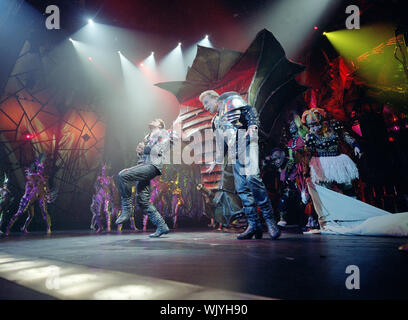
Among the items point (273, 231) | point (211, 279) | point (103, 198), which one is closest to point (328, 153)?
point (273, 231)

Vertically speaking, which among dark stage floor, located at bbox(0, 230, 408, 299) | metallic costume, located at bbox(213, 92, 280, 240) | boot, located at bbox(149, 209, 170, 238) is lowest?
boot, located at bbox(149, 209, 170, 238)

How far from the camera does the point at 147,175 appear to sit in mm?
3627

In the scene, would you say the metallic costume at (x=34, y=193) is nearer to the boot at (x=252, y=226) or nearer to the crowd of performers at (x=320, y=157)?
the boot at (x=252, y=226)

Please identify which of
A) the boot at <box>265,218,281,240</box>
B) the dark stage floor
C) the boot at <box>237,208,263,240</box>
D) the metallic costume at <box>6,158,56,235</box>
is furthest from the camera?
the metallic costume at <box>6,158,56,235</box>

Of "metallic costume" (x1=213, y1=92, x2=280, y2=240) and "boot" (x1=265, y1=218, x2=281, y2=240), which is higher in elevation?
"metallic costume" (x1=213, y1=92, x2=280, y2=240)

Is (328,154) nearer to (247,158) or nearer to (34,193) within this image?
(247,158)

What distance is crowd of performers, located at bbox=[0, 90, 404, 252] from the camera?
9.54 ft

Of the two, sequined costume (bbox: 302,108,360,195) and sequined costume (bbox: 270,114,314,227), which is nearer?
sequined costume (bbox: 302,108,360,195)

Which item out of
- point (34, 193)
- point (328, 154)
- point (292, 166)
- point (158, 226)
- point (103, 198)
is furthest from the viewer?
point (103, 198)

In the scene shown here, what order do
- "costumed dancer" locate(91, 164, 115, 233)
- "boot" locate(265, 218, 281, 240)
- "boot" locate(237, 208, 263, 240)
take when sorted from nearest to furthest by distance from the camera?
1. "boot" locate(265, 218, 281, 240)
2. "boot" locate(237, 208, 263, 240)
3. "costumed dancer" locate(91, 164, 115, 233)

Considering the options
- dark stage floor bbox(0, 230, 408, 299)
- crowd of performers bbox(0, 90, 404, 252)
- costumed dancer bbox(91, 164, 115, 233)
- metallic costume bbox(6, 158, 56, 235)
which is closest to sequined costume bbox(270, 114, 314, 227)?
crowd of performers bbox(0, 90, 404, 252)

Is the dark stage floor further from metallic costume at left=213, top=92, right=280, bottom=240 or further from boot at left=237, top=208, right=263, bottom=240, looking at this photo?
boot at left=237, top=208, right=263, bottom=240

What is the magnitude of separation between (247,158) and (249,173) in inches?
7.2

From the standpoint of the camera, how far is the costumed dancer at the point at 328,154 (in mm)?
3986
